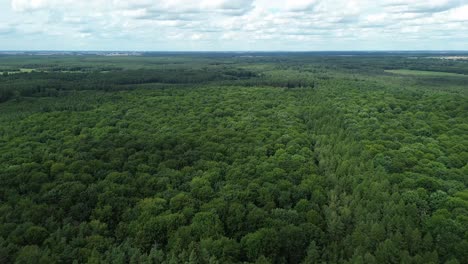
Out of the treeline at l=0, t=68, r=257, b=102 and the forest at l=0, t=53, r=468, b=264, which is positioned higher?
the treeline at l=0, t=68, r=257, b=102

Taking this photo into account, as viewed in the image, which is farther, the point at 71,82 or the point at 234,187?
the point at 71,82

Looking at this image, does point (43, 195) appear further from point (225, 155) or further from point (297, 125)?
point (297, 125)

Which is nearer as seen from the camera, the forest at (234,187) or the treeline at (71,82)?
the forest at (234,187)

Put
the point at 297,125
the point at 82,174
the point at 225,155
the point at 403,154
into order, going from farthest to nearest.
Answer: the point at 297,125 < the point at 225,155 < the point at 403,154 < the point at 82,174

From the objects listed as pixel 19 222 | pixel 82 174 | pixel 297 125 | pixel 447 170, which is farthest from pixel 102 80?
pixel 447 170

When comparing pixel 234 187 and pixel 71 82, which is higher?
pixel 71 82

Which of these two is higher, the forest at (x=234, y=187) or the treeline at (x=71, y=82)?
the treeline at (x=71, y=82)

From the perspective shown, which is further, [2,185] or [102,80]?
[102,80]

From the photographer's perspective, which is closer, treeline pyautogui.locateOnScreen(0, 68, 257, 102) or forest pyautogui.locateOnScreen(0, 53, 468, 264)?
forest pyautogui.locateOnScreen(0, 53, 468, 264)
